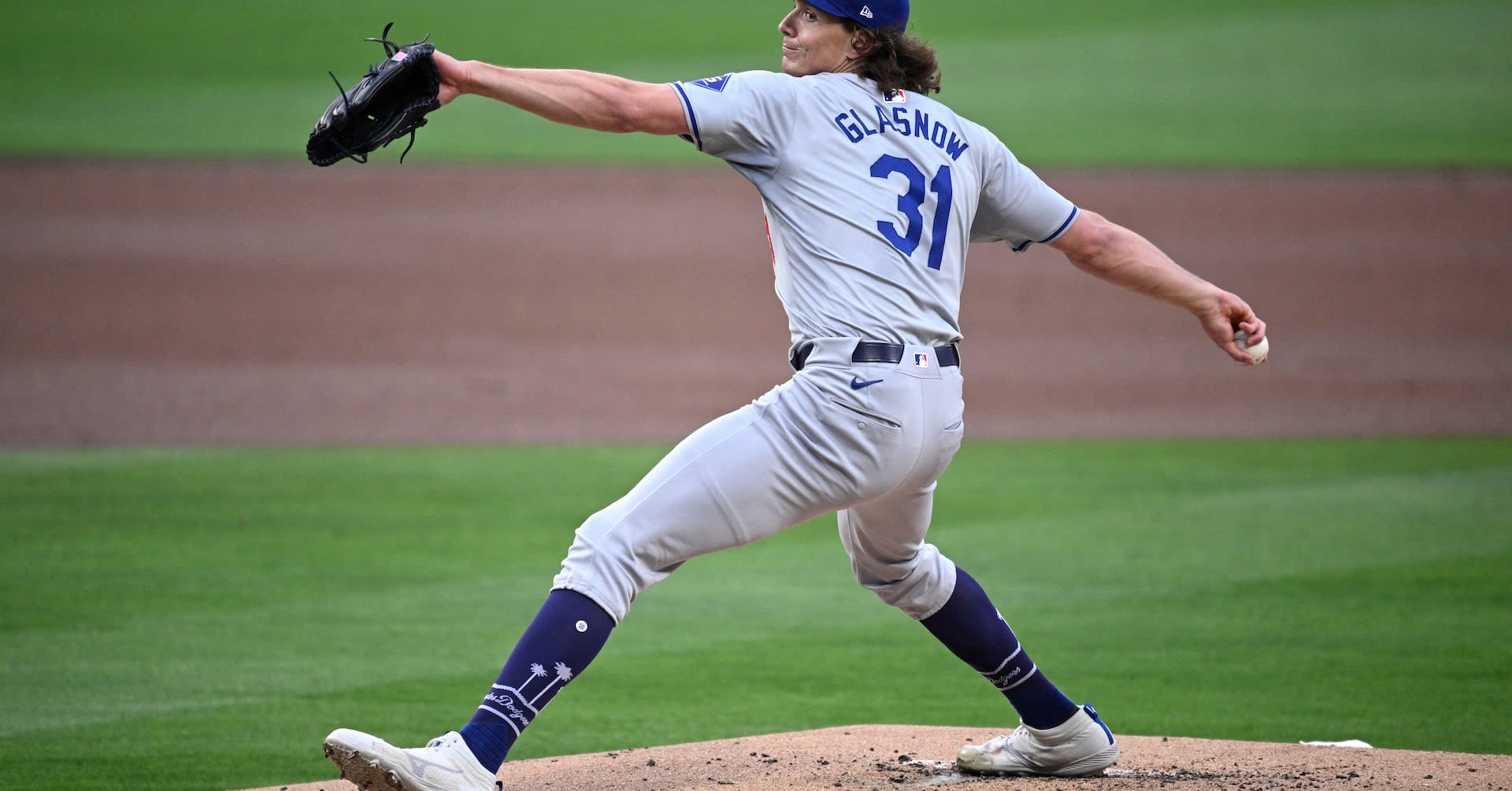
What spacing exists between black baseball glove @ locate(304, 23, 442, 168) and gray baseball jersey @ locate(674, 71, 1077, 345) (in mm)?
499

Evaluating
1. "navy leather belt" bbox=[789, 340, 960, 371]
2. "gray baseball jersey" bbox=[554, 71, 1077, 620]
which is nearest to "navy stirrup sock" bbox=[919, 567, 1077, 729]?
"gray baseball jersey" bbox=[554, 71, 1077, 620]

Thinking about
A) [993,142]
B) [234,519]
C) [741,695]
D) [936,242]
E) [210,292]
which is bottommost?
[741,695]

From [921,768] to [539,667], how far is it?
3.93 feet

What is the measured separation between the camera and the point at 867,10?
11.2ft

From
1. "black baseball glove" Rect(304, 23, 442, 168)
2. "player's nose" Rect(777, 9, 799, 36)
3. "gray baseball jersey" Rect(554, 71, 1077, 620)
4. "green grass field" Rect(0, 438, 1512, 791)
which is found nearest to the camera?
"black baseball glove" Rect(304, 23, 442, 168)

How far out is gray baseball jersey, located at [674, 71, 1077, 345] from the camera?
3.29m

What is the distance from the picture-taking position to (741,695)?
495 centimetres

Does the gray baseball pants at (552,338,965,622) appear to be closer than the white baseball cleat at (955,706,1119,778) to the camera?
Yes

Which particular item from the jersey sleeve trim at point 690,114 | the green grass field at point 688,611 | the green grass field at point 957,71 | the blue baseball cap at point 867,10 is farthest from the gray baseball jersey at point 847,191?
the green grass field at point 957,71

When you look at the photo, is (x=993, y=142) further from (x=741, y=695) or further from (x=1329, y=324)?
(x=1329, y=324)

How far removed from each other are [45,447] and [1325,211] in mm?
9861

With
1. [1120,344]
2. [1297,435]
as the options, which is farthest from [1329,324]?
[1297,435]

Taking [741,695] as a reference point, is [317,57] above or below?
above

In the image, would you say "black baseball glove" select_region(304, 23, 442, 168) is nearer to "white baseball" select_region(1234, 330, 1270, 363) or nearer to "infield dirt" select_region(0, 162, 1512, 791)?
"white baseball" select_region(1234, 330, 1270, 363)
